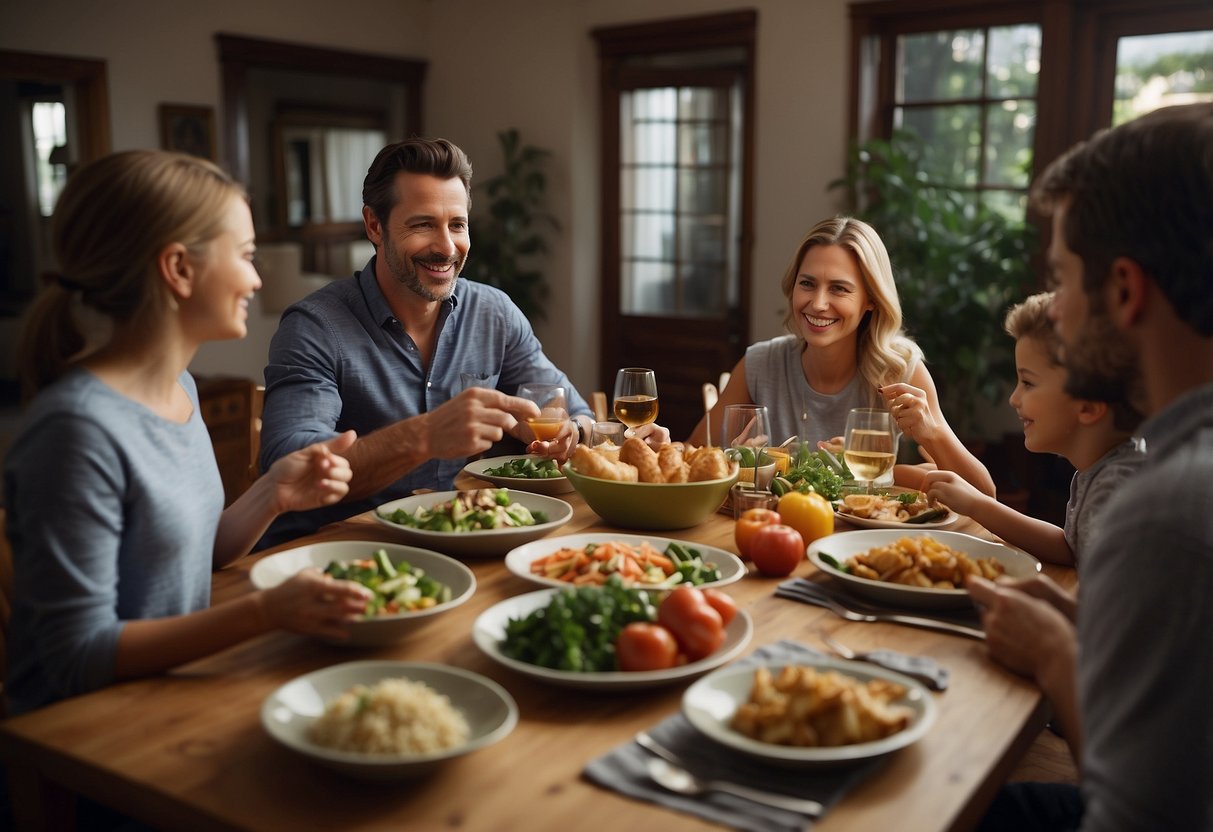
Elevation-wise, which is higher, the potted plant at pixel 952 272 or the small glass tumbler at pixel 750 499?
the potted plant at pixel 952 272

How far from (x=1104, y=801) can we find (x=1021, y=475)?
423 centimetres

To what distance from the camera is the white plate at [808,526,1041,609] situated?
159 centimetres

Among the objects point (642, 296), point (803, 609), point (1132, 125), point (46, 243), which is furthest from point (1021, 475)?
point (46, 243)

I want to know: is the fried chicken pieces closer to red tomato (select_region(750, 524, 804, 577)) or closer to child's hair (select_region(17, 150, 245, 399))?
red tomato (select_region(750, 524, 804, 577))

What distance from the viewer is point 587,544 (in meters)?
1.81

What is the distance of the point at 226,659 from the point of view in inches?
54.7

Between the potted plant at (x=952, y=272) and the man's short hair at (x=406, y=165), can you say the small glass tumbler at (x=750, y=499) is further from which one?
the potted plant at (x=952, y=272)

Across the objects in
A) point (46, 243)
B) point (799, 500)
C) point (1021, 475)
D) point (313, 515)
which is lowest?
point (1021, 475)

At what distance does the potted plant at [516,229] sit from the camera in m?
6.29

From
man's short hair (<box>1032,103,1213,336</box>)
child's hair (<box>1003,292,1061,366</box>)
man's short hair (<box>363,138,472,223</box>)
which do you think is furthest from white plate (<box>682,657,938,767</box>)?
man's short hair (<box>363,138,472,223</box>)

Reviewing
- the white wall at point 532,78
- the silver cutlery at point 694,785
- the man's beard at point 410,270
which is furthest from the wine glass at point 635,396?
the white wall at point 532,78

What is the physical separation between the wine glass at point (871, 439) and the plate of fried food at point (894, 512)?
7 cm

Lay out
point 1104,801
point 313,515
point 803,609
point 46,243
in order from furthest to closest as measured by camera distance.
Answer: point 46,243 → point 313,515 → point 803,609 → point 1104,801

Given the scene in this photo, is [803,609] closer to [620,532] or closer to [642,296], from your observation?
[620,532]
